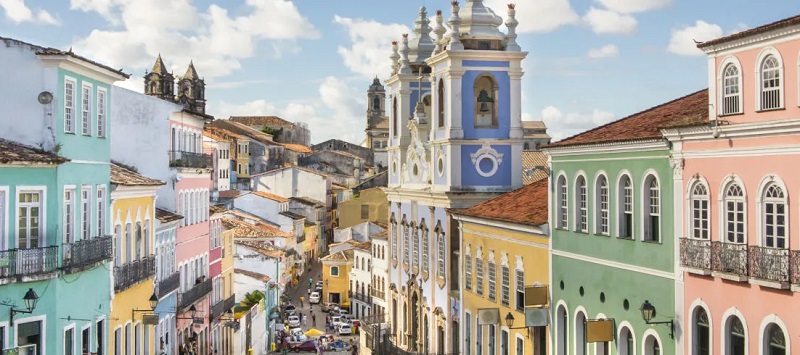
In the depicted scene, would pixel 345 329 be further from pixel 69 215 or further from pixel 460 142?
pixel 69 215

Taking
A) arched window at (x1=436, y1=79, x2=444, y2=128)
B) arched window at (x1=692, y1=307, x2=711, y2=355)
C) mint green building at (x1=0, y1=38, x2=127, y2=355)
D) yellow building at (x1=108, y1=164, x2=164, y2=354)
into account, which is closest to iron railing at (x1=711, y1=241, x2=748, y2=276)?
arched window at (x1=692, y1=307, x2=711, y2=355)

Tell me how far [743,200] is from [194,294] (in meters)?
25.4

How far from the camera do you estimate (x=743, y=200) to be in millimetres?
20203

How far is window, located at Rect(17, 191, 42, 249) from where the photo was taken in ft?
74.9

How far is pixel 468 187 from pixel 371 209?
200 feet

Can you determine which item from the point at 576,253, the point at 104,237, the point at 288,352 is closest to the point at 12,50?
the point at 104,237

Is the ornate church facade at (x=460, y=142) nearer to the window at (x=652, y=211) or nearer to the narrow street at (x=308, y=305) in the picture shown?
the window at (x=652, y=211)

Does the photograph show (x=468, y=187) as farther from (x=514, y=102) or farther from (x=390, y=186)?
(x=390, y=186)

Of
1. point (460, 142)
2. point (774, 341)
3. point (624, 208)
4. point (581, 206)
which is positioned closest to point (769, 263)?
point (774, 341)

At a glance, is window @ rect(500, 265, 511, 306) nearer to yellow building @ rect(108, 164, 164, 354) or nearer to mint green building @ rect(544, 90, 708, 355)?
mint green building @ rect(544, 90, 708, 355)

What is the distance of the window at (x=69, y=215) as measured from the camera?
2445 cm

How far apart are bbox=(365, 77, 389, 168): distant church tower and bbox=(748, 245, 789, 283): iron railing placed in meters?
133

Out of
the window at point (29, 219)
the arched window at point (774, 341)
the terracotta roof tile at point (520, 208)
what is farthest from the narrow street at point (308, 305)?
the arched window at point (774, 341)

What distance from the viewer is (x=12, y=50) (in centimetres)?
2411
